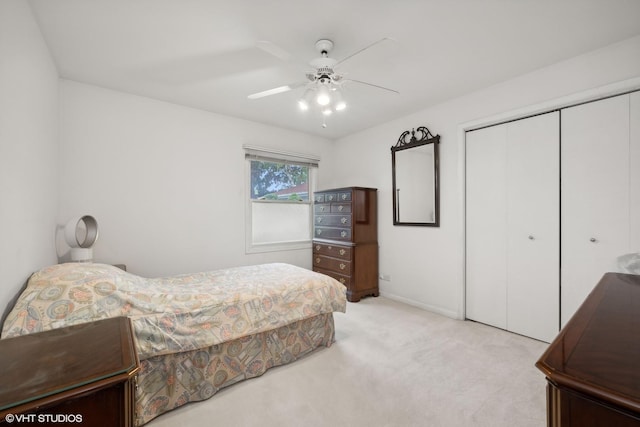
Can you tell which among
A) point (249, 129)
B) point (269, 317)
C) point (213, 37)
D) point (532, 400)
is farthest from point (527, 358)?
point (249, 129)

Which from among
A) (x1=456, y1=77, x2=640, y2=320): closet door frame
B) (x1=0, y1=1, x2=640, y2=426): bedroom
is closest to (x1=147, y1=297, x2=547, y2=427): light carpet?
(x1=456, y1=77, x2=640, y2=320): closet door frame

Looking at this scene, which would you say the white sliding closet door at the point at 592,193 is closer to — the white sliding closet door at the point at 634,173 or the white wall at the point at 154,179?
the white sliding closet door at the point at 634,173

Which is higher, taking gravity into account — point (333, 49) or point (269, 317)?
point (333, 49)

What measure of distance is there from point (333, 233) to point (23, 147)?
3.29 m

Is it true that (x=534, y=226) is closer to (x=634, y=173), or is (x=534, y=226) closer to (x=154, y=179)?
(x=634, y=173)

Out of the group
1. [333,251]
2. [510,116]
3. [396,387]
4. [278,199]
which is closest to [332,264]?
[333,251]

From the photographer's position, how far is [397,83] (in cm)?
279

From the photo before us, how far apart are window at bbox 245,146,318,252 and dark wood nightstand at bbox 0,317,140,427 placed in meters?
2.90

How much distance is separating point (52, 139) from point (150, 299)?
1.88 metres

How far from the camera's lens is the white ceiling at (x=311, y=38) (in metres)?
1.76

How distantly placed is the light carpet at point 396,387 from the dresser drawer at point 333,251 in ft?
4.13

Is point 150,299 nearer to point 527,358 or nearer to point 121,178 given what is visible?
point 121,178
